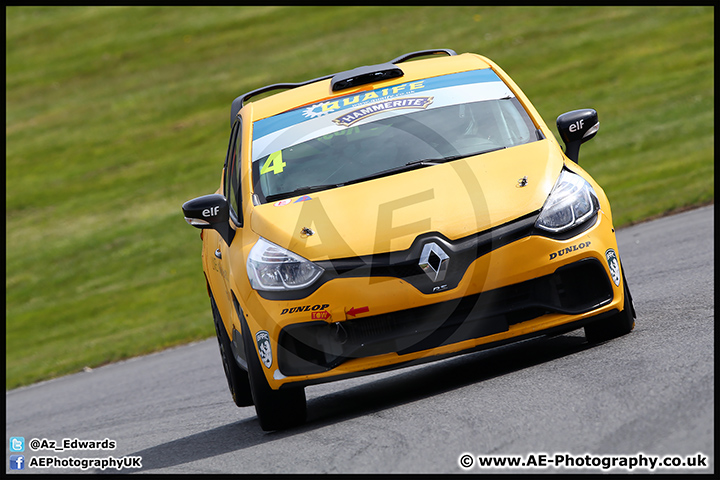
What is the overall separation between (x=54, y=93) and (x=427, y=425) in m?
35.3

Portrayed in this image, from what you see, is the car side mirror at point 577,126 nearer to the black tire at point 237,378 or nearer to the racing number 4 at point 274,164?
the racing number 4 at point 274,164

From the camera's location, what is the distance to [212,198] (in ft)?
19.5

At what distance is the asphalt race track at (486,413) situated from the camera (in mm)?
3979

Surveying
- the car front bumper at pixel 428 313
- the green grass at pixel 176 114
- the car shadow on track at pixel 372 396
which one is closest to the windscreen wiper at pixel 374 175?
the car front bumper at pixel 428 313

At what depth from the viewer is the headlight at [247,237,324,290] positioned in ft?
17.1

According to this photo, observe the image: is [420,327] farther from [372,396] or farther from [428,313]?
[372,396]

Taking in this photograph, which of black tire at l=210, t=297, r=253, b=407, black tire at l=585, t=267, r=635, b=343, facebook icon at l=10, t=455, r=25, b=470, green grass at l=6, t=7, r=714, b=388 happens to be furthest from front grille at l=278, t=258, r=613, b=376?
green grass at l=6, t=7, r=714, b=388

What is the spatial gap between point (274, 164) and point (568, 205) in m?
→ 1.98

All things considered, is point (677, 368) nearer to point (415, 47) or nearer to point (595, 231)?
point (595, 231)

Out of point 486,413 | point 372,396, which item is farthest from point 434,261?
point 372,396

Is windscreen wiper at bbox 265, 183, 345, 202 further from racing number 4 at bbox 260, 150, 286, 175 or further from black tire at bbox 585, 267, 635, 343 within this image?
black tire at bbox 585, 267, 635, 343

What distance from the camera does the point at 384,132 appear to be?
6328mm

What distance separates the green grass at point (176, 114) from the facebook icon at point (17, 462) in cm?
545
